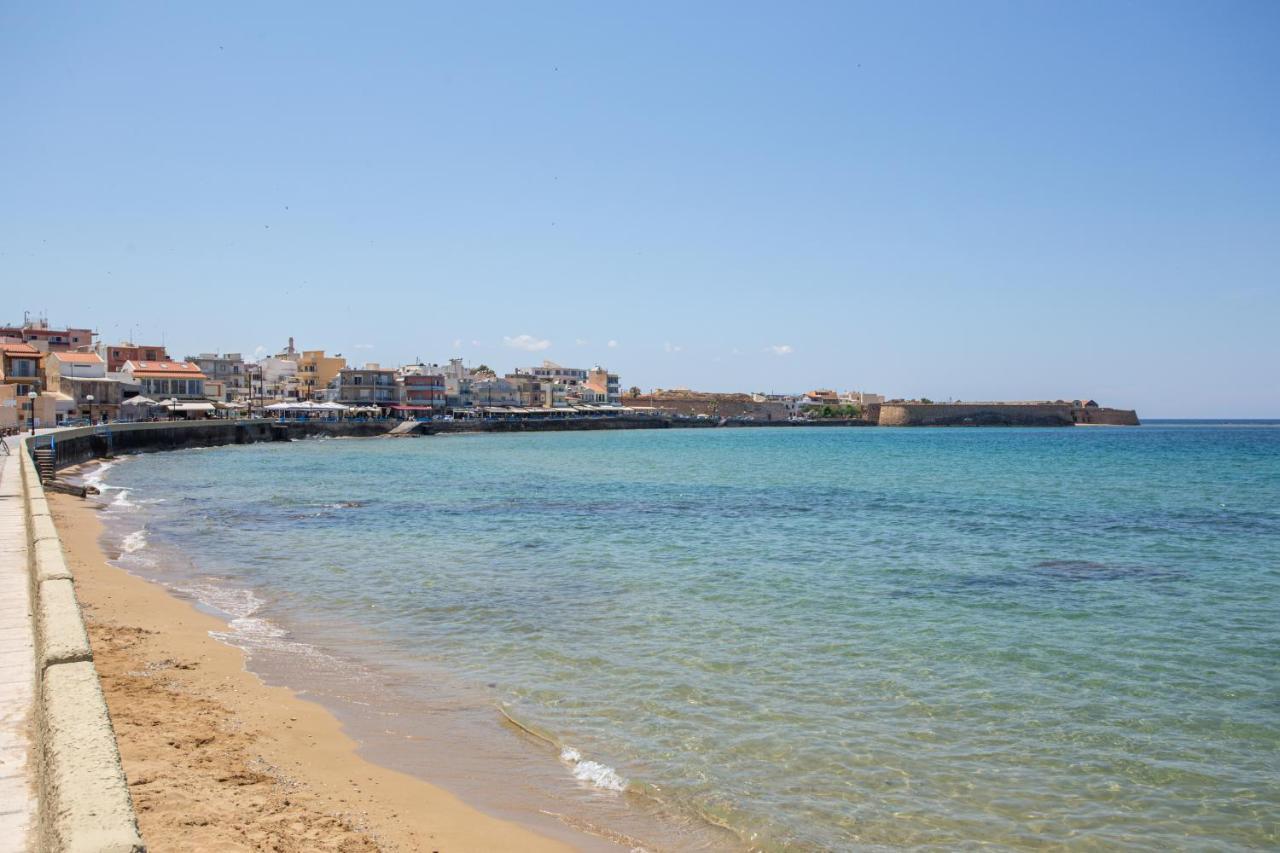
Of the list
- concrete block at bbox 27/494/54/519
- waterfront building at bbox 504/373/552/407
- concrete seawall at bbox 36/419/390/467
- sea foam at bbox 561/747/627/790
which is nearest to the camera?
sea foam at bbox 561/747/627/790

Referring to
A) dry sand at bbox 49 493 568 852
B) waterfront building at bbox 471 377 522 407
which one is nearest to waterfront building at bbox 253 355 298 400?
waterfront building at bbox 471 377 522 407

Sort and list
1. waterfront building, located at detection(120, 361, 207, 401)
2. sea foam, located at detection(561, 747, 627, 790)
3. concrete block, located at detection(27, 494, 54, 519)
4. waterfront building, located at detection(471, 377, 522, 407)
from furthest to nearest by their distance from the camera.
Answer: waterfront building, located at detection(471, 377, 522, 407)
waterfront building, located at detection(120, 361, 207, 401)
concrete block, located at detection(27, 494, 54, 519)
sea foam, located at detection(561, 747, 627, 790)

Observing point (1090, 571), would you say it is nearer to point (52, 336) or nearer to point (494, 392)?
point (52, 336)

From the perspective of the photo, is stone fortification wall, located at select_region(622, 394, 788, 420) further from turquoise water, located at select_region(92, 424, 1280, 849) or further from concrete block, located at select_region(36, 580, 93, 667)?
concrete block, located at select_region(36, 580, 93, 667)

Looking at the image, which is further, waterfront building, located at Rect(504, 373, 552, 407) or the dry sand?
waterfront building, located at Rect(504, 373, 552, 407)

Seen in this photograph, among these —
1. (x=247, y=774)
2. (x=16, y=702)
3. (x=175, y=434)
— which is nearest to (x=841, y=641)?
(x=247, y=774)

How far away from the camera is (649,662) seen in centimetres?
1142

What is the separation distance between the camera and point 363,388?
114688 millimetres

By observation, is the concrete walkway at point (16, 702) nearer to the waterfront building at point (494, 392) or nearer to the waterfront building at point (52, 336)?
the waterfront building at point (52, 336)

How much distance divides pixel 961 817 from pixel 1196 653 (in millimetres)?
6794

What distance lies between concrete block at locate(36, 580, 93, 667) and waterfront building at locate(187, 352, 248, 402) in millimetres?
109371

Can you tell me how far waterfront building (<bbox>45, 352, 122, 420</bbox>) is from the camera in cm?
7162

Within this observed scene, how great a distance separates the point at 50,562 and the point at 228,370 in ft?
370

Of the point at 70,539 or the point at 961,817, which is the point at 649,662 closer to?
the point at 961,817
